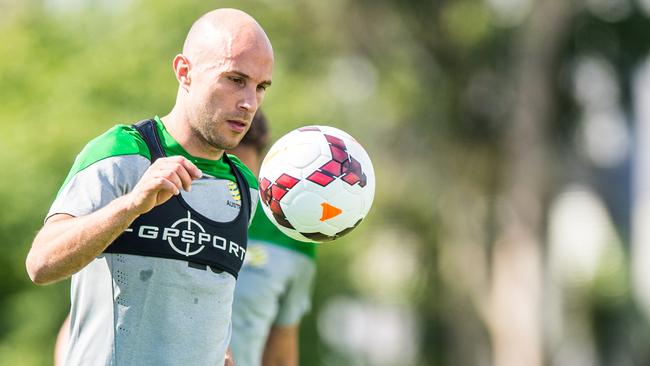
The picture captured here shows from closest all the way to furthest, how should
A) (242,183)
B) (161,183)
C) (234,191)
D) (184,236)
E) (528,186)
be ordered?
(161,183), (184,236), (234,191), (242,183), (528,186)

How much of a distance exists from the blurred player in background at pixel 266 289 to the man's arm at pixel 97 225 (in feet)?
8.49

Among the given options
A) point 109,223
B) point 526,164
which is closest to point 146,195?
point 109,223

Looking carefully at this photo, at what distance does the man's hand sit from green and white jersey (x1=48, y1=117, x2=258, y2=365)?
35 centimetres

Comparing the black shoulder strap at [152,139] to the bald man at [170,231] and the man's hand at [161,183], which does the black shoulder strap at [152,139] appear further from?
the man's hand at [161,183]

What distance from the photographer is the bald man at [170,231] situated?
437 cm

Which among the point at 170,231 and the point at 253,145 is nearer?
the point at 170,231

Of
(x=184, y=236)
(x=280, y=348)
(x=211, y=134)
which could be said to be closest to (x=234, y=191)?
(x=211, y=134)

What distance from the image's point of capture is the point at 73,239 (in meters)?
4.21

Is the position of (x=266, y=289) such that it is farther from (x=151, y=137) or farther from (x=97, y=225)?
(x=97, y=225)

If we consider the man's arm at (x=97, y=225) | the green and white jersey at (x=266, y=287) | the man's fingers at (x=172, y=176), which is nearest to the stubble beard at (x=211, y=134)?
the man's arm at (x=97, y=225)

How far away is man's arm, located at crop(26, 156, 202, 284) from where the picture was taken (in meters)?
4.09

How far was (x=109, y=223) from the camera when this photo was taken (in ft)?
13.5

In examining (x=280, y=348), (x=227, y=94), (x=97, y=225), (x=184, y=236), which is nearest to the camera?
(x=97, y=225)

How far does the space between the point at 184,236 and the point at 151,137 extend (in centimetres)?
43
